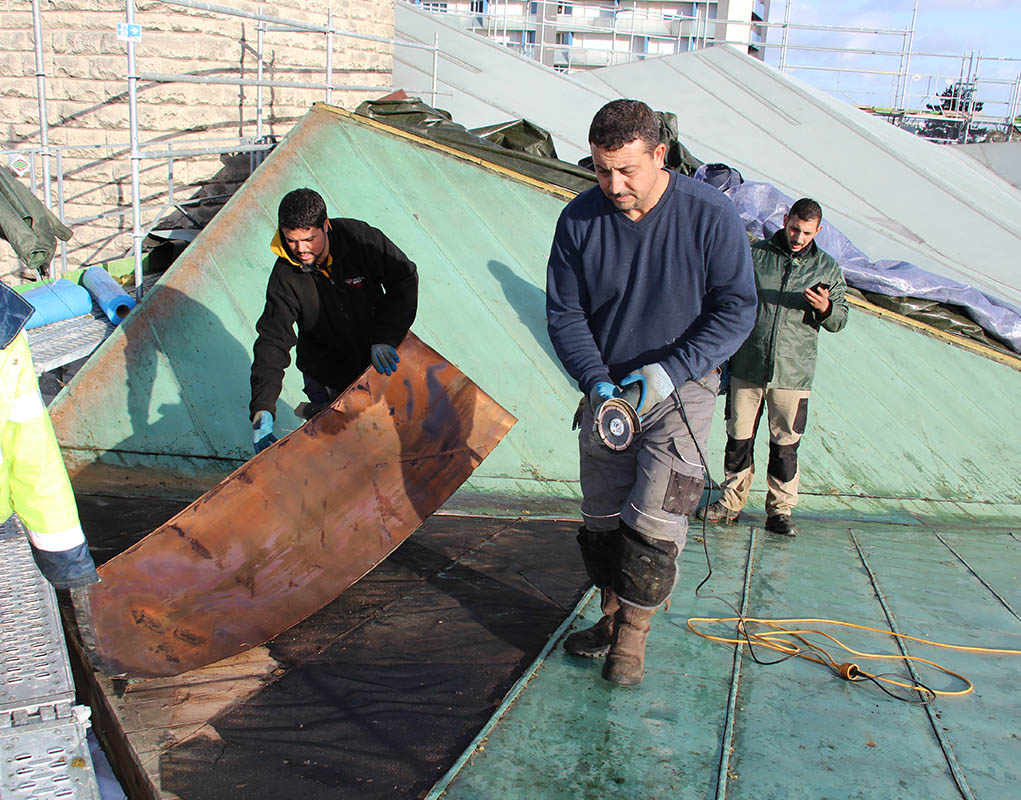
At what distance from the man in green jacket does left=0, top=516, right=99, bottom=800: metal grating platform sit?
10.3 feet

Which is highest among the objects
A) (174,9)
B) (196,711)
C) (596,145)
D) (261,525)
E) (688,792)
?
(174,9)

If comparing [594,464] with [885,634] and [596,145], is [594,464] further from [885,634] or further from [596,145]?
[885,634]

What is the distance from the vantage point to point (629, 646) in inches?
120

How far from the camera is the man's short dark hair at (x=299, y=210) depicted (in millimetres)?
3643

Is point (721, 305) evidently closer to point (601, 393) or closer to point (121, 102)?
point (601, 393)

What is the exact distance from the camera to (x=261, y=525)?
3391mm

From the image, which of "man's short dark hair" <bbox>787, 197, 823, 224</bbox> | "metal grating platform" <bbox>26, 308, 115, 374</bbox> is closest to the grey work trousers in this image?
"man's short dark hair" <bbox>787, 197, 823, 224</bbox>

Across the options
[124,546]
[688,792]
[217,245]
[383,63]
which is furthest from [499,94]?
[688,792]

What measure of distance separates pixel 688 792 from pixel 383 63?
33.8ft

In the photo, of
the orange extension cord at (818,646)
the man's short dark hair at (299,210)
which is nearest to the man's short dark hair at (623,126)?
the man's short dark hair at (299,210)

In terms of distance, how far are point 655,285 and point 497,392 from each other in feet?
9.23

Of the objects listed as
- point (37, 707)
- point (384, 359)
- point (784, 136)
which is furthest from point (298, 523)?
point (784, 136)

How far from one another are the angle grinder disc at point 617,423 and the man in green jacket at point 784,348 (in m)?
2.02

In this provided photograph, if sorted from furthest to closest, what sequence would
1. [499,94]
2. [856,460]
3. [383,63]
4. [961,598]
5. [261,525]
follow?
[499,94] → [383,63] → [856,460] → [961,598] → [261,525]
